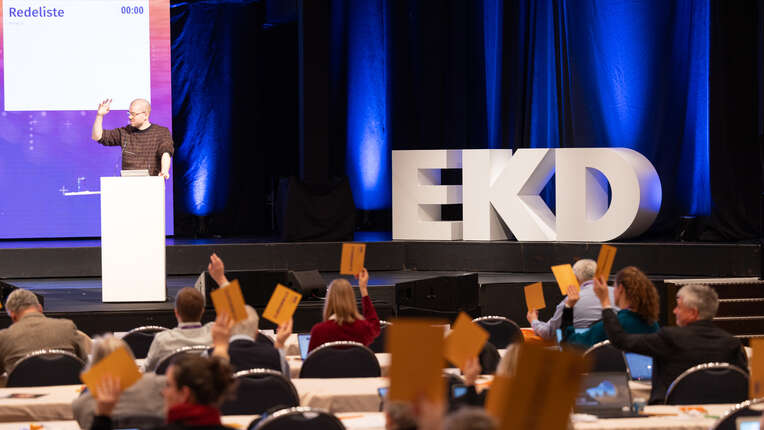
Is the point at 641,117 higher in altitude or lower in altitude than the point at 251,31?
lower

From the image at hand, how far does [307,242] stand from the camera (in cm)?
1143

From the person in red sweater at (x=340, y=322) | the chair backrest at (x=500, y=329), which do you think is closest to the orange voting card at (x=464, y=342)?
the person in red sweater at (x=340, y=322)

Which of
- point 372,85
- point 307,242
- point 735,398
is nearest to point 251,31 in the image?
point 372,85

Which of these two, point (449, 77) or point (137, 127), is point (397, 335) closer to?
point (137, 127)

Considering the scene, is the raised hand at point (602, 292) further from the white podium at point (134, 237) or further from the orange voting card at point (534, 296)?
the white podium at point (134, 237)

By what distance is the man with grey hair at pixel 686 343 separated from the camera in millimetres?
4852

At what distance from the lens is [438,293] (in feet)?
30.5

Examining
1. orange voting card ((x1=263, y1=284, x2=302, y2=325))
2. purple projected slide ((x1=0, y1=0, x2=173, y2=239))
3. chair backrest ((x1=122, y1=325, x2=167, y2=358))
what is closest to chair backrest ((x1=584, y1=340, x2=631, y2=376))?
orange voting card ((x1=263, y1=284, x2=302, y2=325))

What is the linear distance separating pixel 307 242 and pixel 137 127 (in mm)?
3170

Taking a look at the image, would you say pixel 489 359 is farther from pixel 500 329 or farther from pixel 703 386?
pixel 500 329

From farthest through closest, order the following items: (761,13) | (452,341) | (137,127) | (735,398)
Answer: (761,13) → (137,127) → (735,398) → (452,341)

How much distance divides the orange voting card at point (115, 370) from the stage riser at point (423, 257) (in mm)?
7672

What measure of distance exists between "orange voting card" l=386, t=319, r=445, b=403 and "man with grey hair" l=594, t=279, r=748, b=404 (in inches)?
117

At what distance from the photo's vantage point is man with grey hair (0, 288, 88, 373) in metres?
5.70
